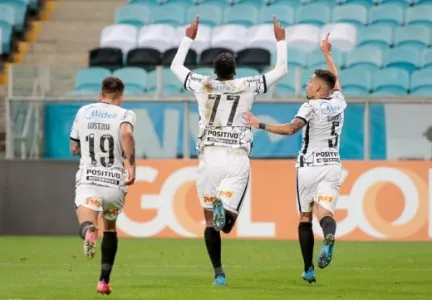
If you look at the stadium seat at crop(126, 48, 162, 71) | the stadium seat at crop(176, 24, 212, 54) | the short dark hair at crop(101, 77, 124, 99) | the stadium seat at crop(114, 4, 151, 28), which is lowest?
the short dark hair at crop(101, 77, 124, 99)

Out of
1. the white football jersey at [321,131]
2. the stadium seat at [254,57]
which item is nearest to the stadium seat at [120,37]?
the stadium seat at [254,57]

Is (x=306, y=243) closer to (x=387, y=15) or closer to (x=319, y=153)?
(x=319, y=153)

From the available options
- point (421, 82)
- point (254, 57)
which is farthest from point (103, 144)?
point (254, 57)

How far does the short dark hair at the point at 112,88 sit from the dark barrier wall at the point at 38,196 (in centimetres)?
964

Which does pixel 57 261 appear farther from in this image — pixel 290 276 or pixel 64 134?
pixel 64 134

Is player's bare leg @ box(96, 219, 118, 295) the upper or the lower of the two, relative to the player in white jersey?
lower

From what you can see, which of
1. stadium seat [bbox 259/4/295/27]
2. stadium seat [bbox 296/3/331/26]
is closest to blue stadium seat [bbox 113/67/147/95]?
stadium seat [bbox 259/4/295/27]

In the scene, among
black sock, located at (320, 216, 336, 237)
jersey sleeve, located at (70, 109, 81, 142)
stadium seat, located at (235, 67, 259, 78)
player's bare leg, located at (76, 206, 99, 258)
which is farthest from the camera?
stadium seat, located at (235, 67, 259, 78)

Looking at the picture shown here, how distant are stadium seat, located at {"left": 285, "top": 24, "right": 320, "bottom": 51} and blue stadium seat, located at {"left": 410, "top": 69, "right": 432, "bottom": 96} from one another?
2.56 meters

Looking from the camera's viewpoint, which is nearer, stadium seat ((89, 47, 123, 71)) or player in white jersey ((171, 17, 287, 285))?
player in white jersey ((171, 17, 287, 285))

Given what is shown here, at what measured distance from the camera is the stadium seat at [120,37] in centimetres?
2586

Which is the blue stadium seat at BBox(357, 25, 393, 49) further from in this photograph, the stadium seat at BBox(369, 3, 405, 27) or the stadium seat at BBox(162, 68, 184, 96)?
the stadium seat at BBox(162, 68, 184, 96)

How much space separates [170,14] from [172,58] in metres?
2.30

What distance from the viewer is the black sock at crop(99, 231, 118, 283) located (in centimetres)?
1152
